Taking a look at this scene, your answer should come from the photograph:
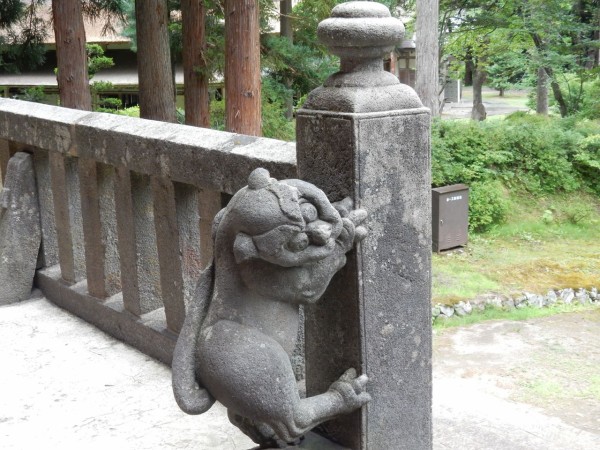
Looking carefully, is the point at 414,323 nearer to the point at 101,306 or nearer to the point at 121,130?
the point at 121,130

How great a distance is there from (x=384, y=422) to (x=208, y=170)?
112cm

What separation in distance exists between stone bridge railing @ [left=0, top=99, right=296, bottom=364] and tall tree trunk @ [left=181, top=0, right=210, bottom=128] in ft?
21.4

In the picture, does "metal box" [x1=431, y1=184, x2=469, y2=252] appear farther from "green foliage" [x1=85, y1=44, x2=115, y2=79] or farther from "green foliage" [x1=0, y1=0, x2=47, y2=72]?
"green foliage" [x1=85, y1=44, x2=115, y2=79]

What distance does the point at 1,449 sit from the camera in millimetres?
2873

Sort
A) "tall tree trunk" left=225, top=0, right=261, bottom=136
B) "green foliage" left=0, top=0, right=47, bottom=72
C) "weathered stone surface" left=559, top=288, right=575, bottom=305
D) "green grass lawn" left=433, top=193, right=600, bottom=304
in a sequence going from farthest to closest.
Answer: "green foliage" left=0, top=0, right=47, bottom=72 → "green grass lawn" left=433, top=193, right=600, bottom=304 → "weathered stone surface" left=559, top=288, right=575, bottom=305 → "tall tree trunk" left=225, top=0, right=261, bottom=136

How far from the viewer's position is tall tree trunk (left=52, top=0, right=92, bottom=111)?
31.0 ft

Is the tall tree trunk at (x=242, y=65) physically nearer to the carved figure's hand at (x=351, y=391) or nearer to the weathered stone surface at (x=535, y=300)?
the weathered stone surface at (x=535, y=300)

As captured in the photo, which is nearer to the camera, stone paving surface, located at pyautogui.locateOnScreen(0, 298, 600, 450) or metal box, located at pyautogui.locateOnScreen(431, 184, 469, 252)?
stone paving surface, located at pyautogui.locateOnScreen(0, 298, 600, 450)

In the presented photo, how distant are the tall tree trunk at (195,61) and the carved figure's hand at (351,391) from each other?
29.3 feet

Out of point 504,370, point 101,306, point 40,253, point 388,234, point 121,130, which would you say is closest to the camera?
point 388,234

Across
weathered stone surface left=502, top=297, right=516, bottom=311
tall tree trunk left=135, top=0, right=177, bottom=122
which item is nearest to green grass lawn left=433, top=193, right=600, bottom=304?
weathered stone surface left=502, top=297, right=516, bottom=311

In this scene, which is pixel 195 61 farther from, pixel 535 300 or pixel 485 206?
pixel 535 300

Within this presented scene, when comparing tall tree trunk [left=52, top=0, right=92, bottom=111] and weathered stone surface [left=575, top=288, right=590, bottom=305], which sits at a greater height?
tall tree trunk [left=52, top=0, right=92, bottom=111]

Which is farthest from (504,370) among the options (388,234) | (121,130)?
(388,234)
